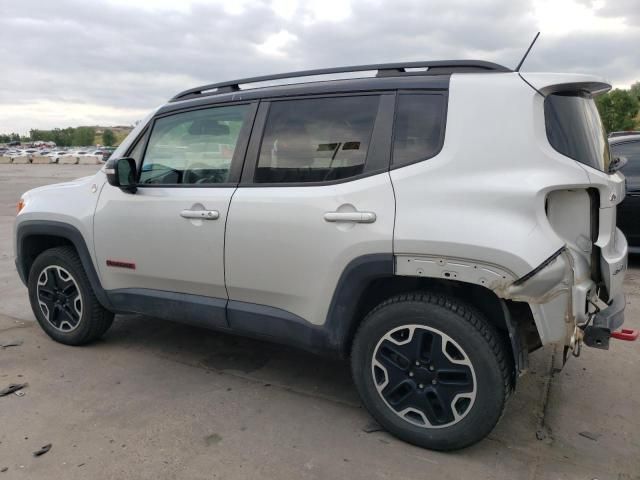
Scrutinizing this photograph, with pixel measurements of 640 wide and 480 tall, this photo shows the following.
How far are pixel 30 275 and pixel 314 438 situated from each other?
8.96 ft

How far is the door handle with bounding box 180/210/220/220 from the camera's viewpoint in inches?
125

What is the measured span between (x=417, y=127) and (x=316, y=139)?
586 millimetres

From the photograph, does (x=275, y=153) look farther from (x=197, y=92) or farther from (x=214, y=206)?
(x=197, y=92)

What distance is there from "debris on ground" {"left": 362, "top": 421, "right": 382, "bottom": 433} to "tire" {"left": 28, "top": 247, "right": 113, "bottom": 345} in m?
2.25

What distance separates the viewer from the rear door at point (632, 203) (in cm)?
598

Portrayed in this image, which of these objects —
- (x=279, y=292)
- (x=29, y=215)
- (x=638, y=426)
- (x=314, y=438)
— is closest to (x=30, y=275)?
(x=29, y=215)

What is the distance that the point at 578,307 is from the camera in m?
2.50

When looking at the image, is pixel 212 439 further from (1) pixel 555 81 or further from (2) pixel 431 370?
(1) pixel 555 81

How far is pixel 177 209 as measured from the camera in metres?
3.34

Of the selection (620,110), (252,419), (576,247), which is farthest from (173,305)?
(620,110)

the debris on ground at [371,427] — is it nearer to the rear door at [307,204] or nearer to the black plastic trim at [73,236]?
the rear door at [307,204]

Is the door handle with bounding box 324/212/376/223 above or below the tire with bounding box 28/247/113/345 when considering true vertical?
above

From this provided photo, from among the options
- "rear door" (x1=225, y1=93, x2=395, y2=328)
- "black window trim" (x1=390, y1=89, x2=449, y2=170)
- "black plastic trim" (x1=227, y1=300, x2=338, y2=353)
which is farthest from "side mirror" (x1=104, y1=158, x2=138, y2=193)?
"black window trim" (x1=390, y1=89, x2=449, y2=170)

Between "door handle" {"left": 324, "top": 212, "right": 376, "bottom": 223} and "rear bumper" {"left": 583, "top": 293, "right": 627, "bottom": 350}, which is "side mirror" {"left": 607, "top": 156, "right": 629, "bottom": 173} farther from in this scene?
"door handle" {"left": 324, "top": 212, "right": 376, "bottom": 223}
